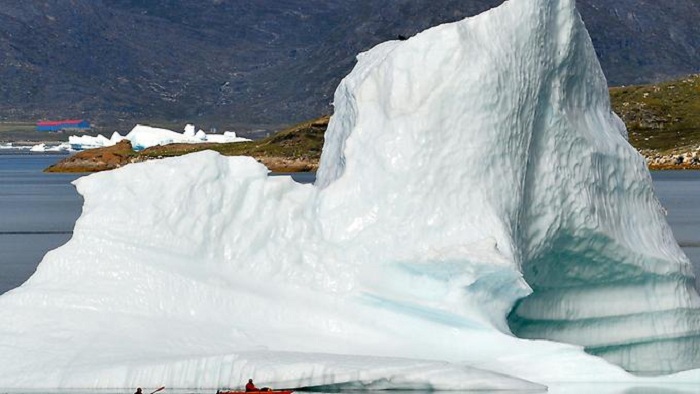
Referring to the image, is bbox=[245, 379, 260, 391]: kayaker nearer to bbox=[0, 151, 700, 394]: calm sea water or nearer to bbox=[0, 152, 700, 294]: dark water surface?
bbox=[0, 151, 700, 394]: calm sea water

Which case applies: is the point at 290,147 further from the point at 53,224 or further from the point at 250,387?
the point at 250,387

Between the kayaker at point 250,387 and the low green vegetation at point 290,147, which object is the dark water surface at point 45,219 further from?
the low green vegetation at point 290,147

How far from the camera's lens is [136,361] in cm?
2142

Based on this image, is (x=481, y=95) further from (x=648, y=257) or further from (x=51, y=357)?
(x=51, y=357)

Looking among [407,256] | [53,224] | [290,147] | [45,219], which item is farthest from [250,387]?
[290,147]

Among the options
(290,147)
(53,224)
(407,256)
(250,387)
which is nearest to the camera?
(250,387)

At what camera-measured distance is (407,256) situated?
22.8m

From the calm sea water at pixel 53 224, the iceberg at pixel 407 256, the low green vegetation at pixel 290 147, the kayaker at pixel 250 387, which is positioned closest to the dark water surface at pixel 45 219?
the calm sea water at pixel 53 224

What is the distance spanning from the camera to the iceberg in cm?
2169

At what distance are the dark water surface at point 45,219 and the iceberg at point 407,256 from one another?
54.9 feet

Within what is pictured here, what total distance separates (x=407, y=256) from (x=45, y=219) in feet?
198

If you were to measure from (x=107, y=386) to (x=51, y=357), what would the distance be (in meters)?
1.34

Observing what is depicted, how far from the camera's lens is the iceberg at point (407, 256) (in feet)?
71.2

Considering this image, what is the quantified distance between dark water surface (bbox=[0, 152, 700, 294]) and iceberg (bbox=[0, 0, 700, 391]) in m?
16.7
